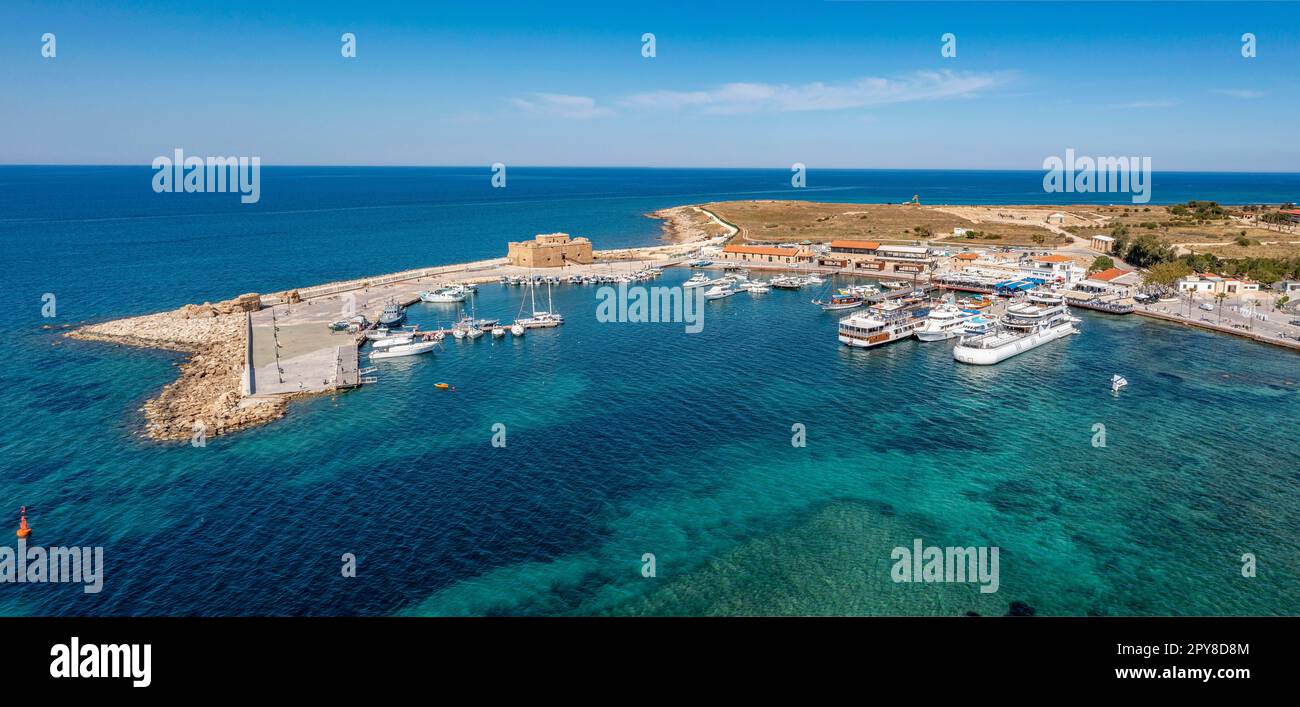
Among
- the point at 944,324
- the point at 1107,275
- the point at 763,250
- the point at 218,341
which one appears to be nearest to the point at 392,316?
the point at 218,341

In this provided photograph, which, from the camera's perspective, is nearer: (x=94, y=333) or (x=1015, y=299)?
(x=94, y=333)

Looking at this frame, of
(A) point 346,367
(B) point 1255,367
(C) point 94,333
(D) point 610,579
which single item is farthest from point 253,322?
(B) point 1255,367

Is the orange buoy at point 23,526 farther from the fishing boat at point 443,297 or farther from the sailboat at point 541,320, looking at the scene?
the fishing boat at point 443,297

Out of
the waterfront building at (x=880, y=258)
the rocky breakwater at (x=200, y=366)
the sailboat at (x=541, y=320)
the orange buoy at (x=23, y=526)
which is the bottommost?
the orange buoy at (x=23, y=526)

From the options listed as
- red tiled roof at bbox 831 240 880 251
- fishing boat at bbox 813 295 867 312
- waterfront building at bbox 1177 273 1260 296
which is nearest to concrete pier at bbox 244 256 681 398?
red tiled roof at bbox 831 240 880 251

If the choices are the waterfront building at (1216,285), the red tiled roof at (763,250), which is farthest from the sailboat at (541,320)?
the waterfront building at (1216,285)

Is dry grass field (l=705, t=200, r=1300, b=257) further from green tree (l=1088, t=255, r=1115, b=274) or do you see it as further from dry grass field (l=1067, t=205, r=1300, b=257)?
green tree (l=1088, t=255, r=1115, b=274)
